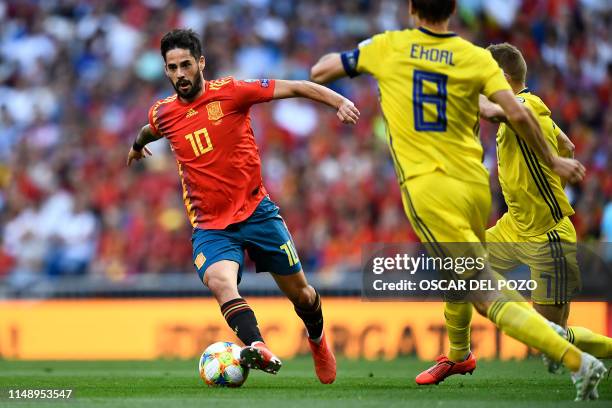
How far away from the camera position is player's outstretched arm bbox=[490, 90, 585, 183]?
737cm

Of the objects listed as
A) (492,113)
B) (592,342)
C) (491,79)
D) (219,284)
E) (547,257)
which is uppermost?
(491,79)

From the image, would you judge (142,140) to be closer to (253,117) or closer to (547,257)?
(547,257)

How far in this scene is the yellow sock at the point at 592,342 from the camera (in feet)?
30.1

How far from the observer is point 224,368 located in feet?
29.6

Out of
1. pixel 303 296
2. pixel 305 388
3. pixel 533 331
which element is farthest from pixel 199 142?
pixel 533 331

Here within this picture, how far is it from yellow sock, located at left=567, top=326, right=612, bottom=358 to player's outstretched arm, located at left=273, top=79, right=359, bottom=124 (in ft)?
7.83

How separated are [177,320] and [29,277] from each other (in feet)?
8.70

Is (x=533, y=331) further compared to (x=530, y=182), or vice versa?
(x=530, y=182)

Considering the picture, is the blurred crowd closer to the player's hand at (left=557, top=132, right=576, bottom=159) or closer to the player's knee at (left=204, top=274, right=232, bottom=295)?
the player's hand at (left=557, top=132, right=576, bottom=159)

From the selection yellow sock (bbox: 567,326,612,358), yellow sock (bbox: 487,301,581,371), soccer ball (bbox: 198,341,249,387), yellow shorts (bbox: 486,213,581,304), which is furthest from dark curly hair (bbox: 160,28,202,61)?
yellow sock (bbox: 567,326,612,358)

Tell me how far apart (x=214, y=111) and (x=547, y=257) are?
9.53 ft

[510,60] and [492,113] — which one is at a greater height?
[510,60]
